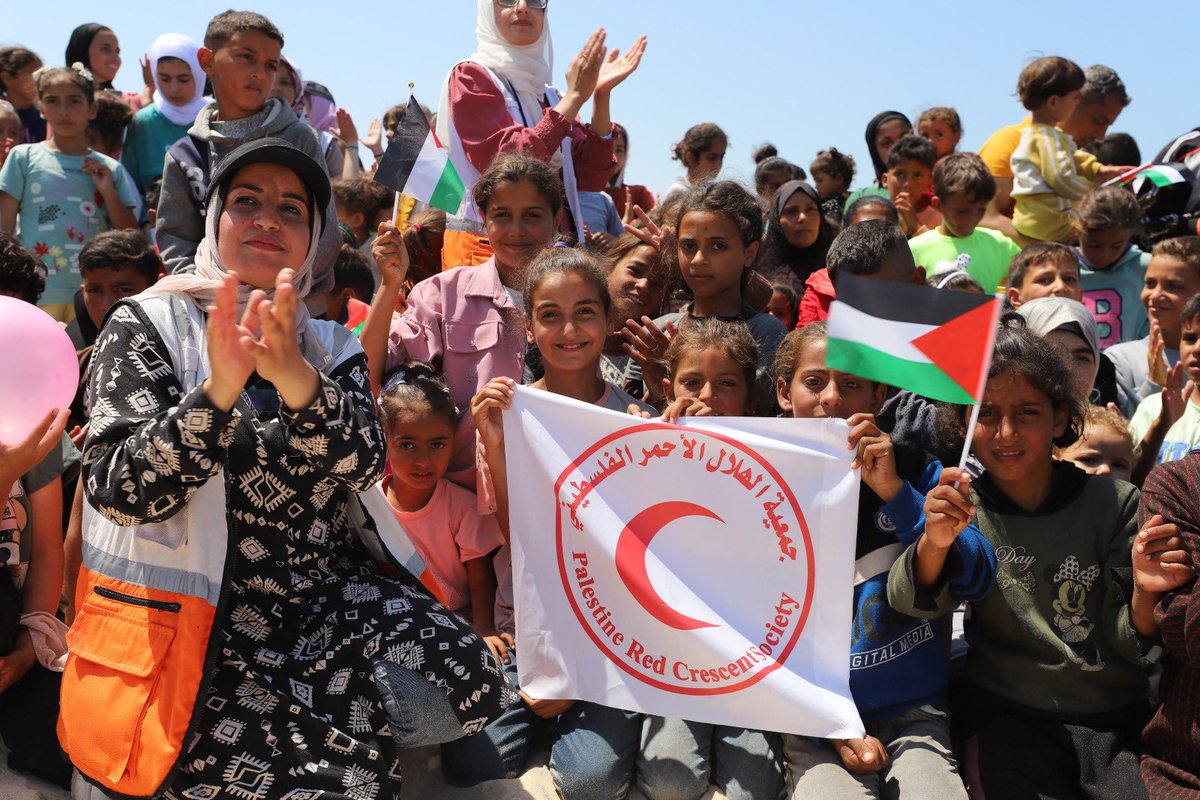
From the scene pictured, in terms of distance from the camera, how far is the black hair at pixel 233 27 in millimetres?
5734

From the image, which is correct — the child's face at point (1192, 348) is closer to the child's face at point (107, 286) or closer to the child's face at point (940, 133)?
the child's face at point (107, 286)

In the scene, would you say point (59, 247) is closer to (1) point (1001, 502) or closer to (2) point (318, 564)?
(2) point (318, 564)

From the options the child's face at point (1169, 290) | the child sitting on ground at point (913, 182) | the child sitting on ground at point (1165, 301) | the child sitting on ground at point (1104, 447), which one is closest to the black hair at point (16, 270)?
the child sitting on ground at point (1104, 447)

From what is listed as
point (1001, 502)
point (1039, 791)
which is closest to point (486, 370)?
point (1001, 502)

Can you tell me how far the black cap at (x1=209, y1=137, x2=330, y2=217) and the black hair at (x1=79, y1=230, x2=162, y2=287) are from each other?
2201 mm

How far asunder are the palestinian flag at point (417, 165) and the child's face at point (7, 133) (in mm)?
4597

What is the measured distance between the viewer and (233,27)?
574cm

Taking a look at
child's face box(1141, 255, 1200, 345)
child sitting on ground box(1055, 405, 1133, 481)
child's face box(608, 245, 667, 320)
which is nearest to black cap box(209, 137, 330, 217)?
child's face box(608, 245, 667, 320)

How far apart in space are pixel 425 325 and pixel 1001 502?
244 centimetres

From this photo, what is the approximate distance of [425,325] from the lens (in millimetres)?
4828

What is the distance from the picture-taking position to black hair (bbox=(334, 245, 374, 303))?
646 cm

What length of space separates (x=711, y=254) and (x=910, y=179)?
411 centimetres

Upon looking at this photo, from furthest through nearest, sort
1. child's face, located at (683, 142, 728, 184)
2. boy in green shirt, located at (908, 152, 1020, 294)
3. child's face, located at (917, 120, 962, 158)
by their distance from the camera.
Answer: child's face, located at (917, 120, 962, 158), child's face, located at (683, 142, 728, 184), boy in green shirt, located at (908, 152, 1020, 294)

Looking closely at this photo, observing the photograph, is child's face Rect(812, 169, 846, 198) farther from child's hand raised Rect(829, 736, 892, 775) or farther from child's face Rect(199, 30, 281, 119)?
child's hand raised Rect(829, 736, 892, 775)
